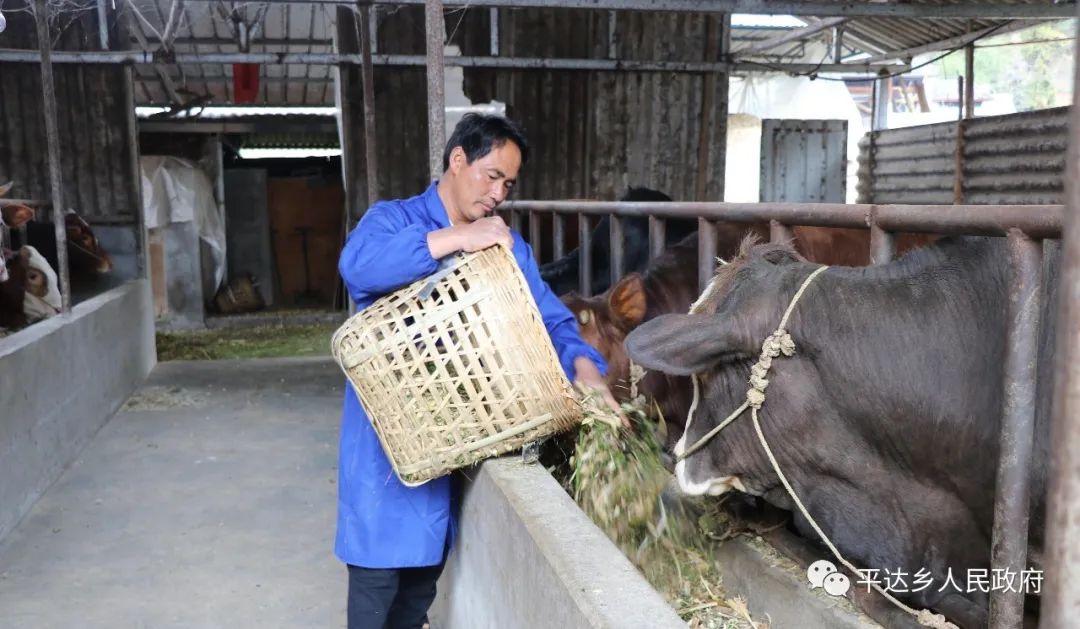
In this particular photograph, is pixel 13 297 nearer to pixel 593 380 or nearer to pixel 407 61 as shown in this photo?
pixel 407 61

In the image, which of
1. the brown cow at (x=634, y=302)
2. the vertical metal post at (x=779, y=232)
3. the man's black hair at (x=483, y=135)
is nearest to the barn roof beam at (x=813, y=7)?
the brown cow at (x=634, y=302)

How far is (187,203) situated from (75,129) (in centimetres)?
260

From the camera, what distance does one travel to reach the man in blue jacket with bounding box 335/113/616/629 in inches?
99.4

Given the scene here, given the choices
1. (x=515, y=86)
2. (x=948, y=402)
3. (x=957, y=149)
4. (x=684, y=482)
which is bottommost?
(x=684, y=482)

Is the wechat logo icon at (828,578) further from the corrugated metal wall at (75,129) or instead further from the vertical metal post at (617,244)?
the corrugated metal wall at (75,129)

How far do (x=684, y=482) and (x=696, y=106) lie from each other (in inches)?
330

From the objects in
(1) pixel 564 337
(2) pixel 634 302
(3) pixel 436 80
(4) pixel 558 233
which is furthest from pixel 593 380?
(4) pixel 558 233

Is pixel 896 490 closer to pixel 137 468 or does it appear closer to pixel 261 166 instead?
pixel 137 468

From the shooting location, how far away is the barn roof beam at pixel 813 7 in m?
5.86

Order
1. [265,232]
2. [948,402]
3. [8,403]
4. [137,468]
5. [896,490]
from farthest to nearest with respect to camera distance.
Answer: [265,232] < [137,468] < [8,403] < [896,490] < [948,402]

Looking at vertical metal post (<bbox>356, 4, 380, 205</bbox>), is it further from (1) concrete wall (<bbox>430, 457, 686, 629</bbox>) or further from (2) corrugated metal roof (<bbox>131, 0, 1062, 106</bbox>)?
(1) concrete wall (<bbox>430, 457, 686, 629</bbox>)

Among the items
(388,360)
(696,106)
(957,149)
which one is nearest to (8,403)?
(388,360)

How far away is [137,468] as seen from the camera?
554cm

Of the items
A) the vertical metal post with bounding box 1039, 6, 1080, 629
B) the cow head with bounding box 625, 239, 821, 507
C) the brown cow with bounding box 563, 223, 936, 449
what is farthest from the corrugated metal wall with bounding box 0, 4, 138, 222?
the vertical metal post with bounding box 1039, 6, 1080, 629
